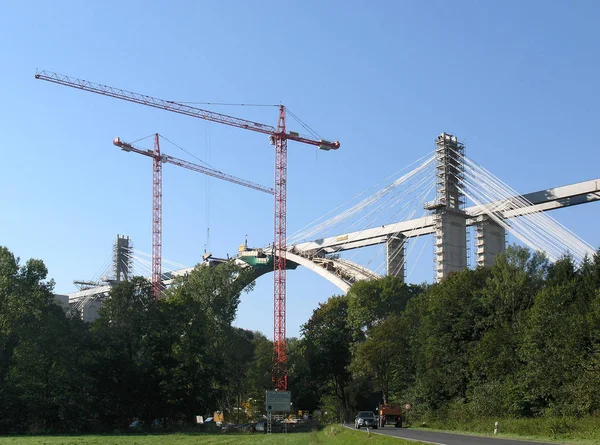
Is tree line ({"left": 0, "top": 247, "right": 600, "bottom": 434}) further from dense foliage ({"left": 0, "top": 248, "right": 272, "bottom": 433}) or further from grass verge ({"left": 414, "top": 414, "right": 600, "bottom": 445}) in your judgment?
grass verge ({"left": 414, "top": 414, "right": 600, "bottom": 445})

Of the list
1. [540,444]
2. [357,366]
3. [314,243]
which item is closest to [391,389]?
[357,366]

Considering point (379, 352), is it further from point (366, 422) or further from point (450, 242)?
point (366, 422)

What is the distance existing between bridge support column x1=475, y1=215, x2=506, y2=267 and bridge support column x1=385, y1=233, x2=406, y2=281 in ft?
62.2

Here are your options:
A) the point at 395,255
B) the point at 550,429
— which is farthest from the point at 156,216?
the point at 550,429

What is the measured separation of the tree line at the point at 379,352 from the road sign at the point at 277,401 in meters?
13.6

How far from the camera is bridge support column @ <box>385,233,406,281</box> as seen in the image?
125438 millimetres

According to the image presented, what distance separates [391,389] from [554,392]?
131 feet

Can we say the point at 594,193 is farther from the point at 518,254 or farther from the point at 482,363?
the point at 482,363

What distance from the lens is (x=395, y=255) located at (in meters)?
126

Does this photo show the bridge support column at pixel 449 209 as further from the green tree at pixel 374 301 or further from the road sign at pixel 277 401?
the road sign at pixel 277 401

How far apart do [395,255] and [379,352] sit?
37931mm

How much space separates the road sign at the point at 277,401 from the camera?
6762 cm

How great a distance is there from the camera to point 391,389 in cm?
9319

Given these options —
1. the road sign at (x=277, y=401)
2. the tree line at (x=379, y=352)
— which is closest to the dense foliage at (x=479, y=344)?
the tree line at (x=379, y=352)
